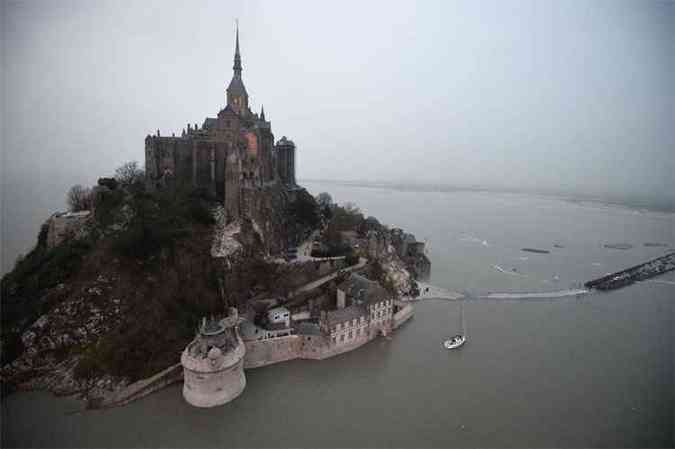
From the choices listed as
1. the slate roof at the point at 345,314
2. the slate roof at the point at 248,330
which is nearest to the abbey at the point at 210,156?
the slate roof at the point at 248,330

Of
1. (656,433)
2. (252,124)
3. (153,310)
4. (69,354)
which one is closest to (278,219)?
(252,124)

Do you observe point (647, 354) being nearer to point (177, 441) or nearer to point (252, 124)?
point (177, 441)

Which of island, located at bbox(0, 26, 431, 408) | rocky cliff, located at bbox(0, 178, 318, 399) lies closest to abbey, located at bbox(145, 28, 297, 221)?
island, located at bbox(0, 26, 431, 408)

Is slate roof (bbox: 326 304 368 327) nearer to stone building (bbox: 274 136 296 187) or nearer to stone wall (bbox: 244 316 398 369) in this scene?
stone wall (bbox: 244 316 398 369)

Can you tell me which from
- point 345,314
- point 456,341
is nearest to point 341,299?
point 345,314

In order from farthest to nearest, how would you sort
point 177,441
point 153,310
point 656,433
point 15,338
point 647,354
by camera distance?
point 647,354, point 153,310, point 15,338, point 656,433, point 177,441

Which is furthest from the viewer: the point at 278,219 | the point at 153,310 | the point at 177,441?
the point at 278,219

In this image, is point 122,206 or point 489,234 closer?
point 122,206

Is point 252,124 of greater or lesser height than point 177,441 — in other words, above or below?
above
